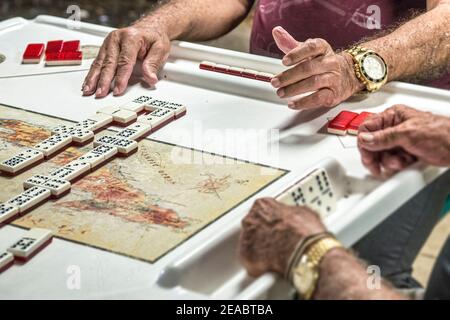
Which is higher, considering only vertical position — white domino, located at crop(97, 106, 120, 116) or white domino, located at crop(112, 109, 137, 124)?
white domino, located at crop(97, 106, 120, 116)

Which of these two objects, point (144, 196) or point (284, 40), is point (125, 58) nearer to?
point (284, 40)

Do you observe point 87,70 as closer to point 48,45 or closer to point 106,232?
point 48,45

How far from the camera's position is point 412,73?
2090 millimetres

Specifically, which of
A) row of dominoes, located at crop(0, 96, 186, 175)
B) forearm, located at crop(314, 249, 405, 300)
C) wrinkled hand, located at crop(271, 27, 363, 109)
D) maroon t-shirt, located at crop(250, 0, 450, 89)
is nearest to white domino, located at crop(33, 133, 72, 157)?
row of dominoes, located at crop(0, 96, 186, 175)

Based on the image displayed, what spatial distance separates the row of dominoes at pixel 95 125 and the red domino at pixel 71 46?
365 mm

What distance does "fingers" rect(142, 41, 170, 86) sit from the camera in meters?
2.04

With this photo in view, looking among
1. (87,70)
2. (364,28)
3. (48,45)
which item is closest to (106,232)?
(87,70)

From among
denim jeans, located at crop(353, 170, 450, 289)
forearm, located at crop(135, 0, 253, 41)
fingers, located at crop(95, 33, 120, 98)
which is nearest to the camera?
denim jeans, located at crop(353, 170, 450, 289)

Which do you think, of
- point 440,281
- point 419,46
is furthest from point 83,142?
point 419,46

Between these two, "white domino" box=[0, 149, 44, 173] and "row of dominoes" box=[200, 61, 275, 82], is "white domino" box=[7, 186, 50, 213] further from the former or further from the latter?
"row of dominoes" box=[200, 61, 275, 82]

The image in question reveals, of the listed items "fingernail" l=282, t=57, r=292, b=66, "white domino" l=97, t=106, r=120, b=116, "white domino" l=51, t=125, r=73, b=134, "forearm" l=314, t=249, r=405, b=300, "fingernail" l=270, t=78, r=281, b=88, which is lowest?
"forearm" l=314, t=249, r=405, b=300

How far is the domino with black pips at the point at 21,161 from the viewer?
5.37 ft

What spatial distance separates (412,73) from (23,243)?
3.71ft

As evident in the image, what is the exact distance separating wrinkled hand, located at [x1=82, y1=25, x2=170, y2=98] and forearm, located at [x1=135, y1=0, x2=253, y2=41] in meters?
0.07
